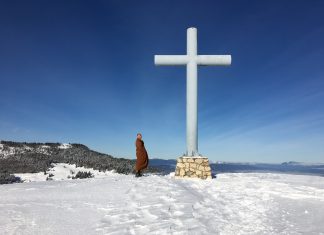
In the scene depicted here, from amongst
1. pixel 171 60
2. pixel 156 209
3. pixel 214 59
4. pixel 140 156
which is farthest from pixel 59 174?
pixel 156 209

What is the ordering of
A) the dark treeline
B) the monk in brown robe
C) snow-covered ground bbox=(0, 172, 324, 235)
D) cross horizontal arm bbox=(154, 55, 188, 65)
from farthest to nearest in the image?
the dark treeline < cross horizontal arm bbox=(154, 55, 188, 65) < the monk in brown robe < snow-covered ground bbox=(0, 172, 324, 235)

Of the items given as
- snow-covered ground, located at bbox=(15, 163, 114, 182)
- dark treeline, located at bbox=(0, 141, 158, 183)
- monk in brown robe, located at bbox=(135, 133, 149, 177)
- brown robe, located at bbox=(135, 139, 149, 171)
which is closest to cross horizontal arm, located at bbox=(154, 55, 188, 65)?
monk in brown robe, located at bbox=(135, 133, 149, 177)

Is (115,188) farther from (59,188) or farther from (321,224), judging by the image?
(321,224)

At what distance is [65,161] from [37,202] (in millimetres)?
17329

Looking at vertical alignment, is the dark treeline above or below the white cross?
below

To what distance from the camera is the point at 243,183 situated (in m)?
13.4

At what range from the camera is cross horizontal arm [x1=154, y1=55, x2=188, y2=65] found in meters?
15.3

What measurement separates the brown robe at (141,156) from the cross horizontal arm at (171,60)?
3.79 m

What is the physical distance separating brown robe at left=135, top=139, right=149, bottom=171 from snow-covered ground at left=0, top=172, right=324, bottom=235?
221 centimetres

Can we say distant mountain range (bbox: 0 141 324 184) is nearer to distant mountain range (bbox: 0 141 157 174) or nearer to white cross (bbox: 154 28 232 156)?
distant mountain range (bbox: 0 141 157 174)

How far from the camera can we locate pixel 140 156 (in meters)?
14.3

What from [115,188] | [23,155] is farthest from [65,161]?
[115,188]

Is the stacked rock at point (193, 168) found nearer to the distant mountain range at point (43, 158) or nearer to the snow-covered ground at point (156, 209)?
the snow-covered ground at point (156, 209)

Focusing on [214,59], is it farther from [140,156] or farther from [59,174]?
[59,174]
